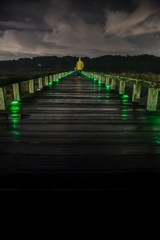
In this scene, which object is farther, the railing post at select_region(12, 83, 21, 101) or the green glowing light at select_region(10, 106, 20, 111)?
the railing post at select_region(12, 83, 21, 101)

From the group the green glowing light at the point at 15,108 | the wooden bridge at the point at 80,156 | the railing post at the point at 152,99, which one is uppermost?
the railing post at the point at 152,99

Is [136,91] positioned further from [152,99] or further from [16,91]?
[16,91]

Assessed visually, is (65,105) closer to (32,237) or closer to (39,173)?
(39,173)

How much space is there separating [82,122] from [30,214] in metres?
3.62

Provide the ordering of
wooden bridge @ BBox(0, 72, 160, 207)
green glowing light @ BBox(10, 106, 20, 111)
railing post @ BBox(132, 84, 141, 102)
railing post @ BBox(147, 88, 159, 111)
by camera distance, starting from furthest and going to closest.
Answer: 1. railing post @ BBox(132, 84, 141, 102)
2. green glowing light @ BBox(10, 106, 20, 111)
3. railing post @ BBox(147, 88, 159, 111)
4. wooden bridge @ BBox(0, 72, 160, 207)

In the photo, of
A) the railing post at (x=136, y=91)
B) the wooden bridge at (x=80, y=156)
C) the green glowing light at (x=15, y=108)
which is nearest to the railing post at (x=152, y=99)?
the wooden bridge at (x=80, y=156)

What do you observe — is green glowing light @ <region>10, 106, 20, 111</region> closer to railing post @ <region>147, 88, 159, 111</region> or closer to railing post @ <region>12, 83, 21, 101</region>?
railing post @ <region>12, 83, 21, 101</region>

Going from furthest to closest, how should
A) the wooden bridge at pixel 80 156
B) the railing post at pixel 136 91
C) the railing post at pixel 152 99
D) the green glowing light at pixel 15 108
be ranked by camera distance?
the railing post at pixel 136 91, the green glowing light at pixel 15 108, the railing post at pixel 152 99, the wooden bridge at pixel 80 156

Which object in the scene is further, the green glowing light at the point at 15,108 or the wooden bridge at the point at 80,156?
the green glowing light at the point at 15,108

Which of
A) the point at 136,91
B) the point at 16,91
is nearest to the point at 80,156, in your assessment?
the point at 136,91

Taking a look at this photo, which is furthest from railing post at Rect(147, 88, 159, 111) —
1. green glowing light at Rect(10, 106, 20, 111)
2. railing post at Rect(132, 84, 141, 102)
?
green glowing light at Rect(10, 106, 20, 111)

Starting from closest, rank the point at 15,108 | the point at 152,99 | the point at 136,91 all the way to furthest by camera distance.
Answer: the point at 152,99 < the point at 15,108 < the point at 136,91

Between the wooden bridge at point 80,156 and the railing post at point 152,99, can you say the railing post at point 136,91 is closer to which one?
the railing post at point 152,99

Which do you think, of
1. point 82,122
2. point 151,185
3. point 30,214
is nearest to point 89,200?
point 30,214
